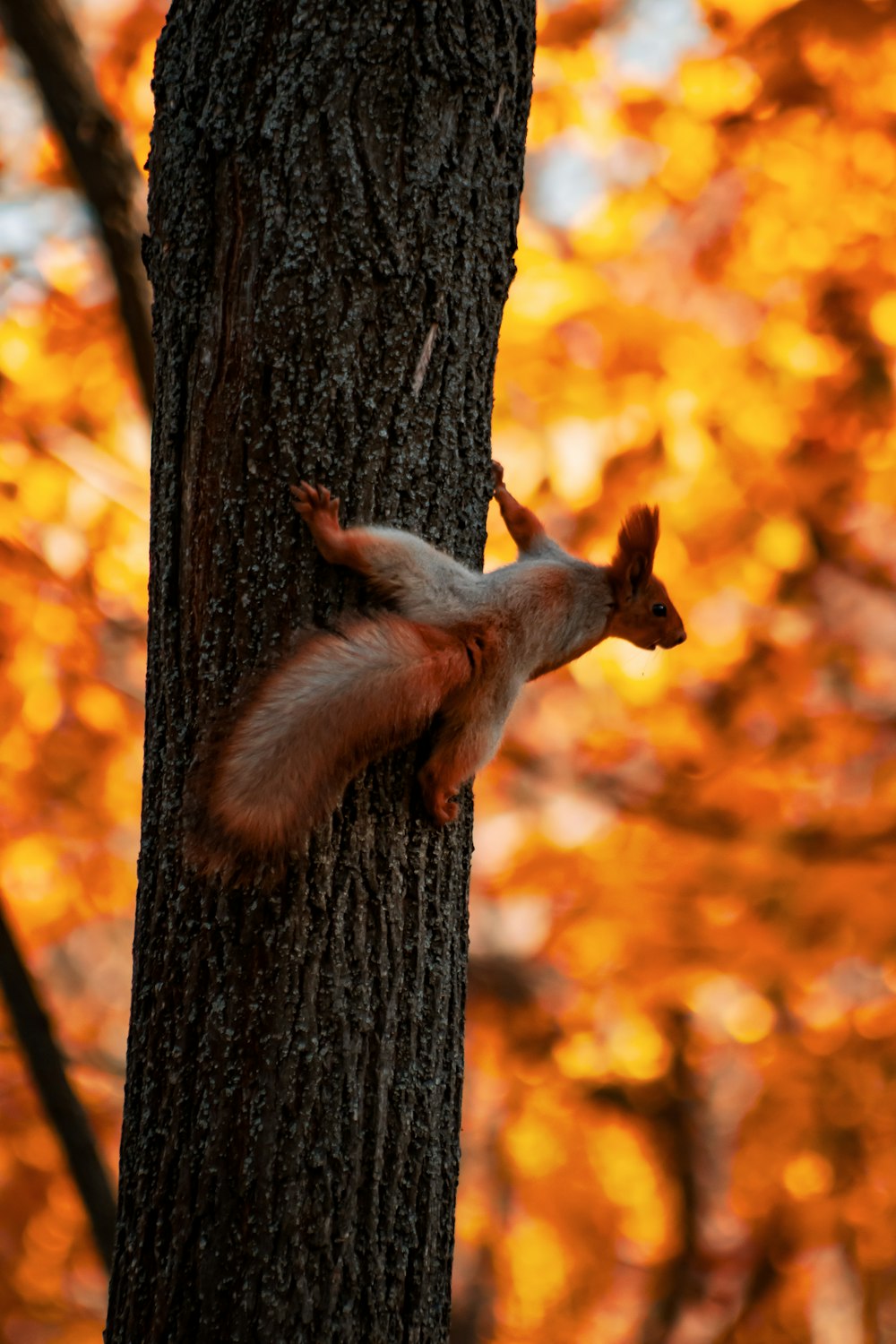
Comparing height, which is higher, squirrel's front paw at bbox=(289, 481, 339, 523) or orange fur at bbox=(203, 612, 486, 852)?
squirrel's front paw at bbox=(289, 481, 339, 523)

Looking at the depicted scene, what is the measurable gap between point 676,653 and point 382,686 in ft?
7.67

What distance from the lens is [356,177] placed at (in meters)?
1.92

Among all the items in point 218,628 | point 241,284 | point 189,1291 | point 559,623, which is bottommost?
point 189,1291

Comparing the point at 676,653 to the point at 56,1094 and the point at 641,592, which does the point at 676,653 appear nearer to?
the point at 641,592

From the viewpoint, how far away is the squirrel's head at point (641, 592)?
8.27 feet

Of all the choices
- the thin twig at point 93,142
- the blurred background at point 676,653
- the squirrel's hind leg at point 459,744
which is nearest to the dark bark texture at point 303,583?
the squirrel's hind leg at point 459,744

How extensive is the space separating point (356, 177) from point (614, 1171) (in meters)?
3.89

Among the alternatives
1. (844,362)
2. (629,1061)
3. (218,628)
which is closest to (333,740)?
(218,628)

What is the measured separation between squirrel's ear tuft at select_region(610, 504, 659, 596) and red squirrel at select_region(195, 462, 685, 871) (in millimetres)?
284

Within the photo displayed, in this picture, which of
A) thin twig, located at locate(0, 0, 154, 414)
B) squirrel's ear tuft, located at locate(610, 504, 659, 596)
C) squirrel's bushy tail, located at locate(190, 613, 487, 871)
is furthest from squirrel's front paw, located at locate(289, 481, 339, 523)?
thin twig, located at locate(0, 0, 154, 414)

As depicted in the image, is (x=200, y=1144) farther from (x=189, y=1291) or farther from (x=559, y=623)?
(x=559, y=623)

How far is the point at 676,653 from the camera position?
158 inches

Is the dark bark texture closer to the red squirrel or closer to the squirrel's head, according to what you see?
the red squirrel

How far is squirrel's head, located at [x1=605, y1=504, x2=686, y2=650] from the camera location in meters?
2.52
